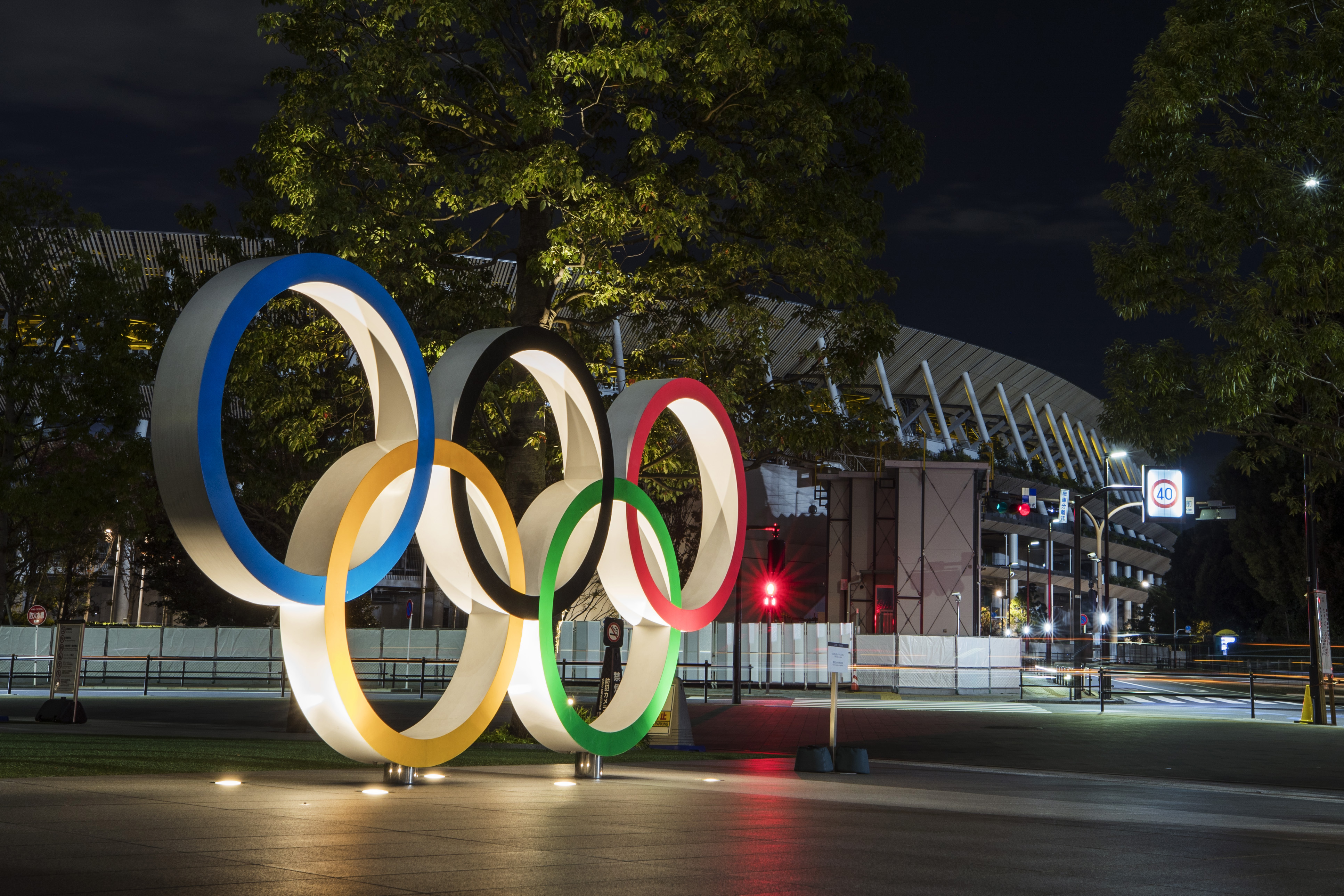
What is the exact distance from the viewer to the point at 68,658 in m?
20.1

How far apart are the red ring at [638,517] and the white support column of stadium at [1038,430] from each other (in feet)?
232

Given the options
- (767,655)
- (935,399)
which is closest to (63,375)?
(767,655)

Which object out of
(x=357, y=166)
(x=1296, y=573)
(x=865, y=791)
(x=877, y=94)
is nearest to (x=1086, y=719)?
(x=877, y=94)

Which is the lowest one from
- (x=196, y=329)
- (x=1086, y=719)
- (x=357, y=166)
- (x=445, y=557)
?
(x=1086, y=719)

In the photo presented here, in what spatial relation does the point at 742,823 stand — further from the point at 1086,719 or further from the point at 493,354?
the point at 1086,719

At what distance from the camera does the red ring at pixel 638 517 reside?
12781mm

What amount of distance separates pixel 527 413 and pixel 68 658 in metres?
8.54

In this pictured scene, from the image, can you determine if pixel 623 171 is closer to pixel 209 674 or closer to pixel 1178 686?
pixel 209 674

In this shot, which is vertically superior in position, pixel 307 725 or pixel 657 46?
pixel 657 46

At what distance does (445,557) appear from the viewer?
440 inches

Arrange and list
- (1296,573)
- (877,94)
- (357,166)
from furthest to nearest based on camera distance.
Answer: (1296,573) < (877,94) < (357,166)

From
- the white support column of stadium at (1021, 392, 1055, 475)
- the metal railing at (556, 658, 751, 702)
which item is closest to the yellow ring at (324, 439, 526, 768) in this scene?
the metal railing at (556, 658, 751, 702)

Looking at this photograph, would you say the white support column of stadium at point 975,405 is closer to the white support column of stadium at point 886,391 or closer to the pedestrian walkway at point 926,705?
the white support column of stadium at point 886,391

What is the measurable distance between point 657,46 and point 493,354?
6.44 metres
